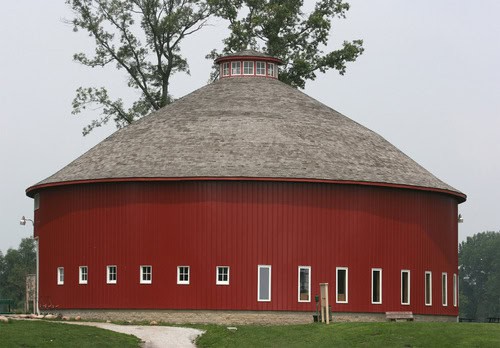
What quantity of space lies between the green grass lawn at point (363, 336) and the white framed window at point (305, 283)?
18.8 ft

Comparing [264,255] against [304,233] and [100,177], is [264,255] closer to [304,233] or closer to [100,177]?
[304,233]

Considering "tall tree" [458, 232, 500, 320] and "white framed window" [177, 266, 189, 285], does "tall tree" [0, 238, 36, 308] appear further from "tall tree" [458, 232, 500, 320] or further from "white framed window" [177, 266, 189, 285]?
"white framed window" [177, 266, 189, 285]

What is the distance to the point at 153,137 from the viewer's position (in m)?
58.7

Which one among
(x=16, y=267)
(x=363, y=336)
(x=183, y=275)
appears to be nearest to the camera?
(x=363, y=336)

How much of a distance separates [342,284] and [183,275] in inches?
268

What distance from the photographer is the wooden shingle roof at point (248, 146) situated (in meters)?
55.4

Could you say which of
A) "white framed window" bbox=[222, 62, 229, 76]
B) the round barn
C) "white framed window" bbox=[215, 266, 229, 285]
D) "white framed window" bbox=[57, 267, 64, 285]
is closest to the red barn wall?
the round barn

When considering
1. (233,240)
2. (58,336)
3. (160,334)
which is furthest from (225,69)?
(58,336)

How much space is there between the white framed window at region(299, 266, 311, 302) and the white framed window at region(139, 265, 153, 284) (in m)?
6.33

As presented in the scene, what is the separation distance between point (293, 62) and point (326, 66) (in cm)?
204

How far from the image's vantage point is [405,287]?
57531mm

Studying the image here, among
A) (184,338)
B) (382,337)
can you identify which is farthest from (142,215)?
(382,337)

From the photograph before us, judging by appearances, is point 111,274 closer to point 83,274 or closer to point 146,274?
point 83,274

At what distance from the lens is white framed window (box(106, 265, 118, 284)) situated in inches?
2196
